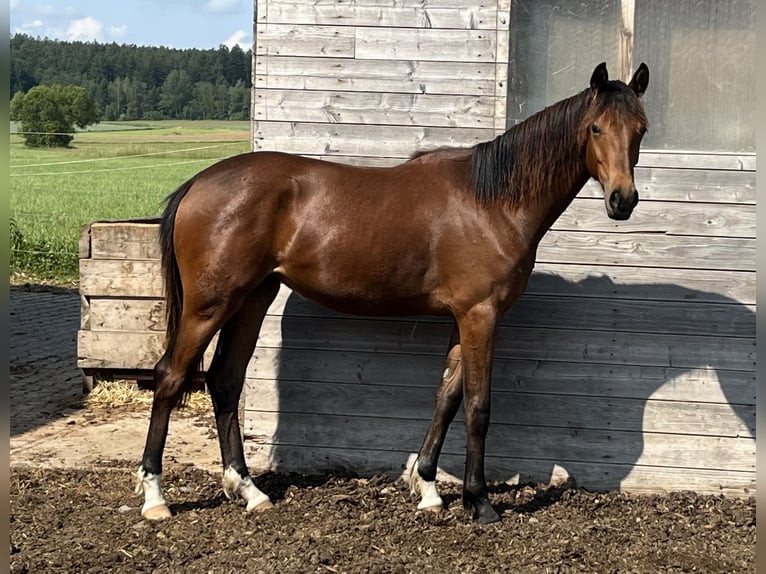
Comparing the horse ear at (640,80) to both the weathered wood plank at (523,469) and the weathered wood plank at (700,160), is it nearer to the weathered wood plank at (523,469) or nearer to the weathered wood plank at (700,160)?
the weathered wood plank at (700,160)

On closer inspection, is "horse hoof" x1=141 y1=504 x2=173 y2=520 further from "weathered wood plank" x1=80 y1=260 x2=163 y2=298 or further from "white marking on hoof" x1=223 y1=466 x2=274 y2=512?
Result: "weathered wood plank" x1=80 y1=260 x2=163 y2=298

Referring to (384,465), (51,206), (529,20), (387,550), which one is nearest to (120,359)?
(384,465)

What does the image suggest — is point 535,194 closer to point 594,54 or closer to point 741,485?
point 594,54

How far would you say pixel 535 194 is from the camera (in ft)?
13.9

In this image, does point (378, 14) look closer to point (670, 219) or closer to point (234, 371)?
point (670, 219)

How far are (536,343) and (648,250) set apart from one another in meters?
0.78

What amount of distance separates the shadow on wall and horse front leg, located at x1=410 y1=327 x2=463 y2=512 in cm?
40

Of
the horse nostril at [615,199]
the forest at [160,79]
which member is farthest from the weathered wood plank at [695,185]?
the forest at [160,79]

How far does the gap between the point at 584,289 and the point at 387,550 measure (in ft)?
5.88

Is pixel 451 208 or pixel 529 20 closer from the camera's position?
pixel 451 208

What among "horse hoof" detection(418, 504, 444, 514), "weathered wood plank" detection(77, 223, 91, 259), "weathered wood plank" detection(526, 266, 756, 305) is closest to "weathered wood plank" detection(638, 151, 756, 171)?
"weathered wood plank" detection(526, 266, 756, 305)

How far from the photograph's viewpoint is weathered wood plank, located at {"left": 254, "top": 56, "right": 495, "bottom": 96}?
4855 millimetres

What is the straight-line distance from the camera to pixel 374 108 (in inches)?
194

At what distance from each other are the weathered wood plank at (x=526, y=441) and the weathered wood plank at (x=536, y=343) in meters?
0.39
